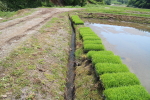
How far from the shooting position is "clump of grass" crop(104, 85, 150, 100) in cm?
400

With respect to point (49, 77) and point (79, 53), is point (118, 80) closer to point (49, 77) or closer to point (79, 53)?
point (49, 77)

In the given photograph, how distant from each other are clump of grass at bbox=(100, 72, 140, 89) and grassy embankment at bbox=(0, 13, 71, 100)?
67.5 inches

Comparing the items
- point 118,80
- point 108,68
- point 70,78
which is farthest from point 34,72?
point 118,80

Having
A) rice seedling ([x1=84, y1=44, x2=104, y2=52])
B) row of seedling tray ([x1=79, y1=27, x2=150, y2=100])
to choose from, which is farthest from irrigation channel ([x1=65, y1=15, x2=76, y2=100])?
row of seedling tray ([x1=79, y1=27, x2=150, y2=100])

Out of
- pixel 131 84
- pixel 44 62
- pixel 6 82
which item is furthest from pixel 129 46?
pixel 6 82

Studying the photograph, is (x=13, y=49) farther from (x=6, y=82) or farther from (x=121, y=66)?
(x=121, y=66)

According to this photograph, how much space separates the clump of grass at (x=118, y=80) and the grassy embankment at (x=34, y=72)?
171 centimetres

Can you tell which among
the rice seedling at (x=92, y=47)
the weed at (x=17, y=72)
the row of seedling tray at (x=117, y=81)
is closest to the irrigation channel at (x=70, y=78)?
the rice seedling at (x=92, y=47)

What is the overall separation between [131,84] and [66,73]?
299cm

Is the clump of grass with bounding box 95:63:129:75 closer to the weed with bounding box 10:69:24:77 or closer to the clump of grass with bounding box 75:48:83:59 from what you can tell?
the clump of grass with bounding box 75:48:83:59

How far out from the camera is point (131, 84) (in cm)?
480

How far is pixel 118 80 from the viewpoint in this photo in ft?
15.9

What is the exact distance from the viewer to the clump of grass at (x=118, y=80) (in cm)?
471

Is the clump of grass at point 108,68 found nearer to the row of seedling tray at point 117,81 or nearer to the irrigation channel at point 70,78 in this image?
the row of seedling tray at point 117,81
